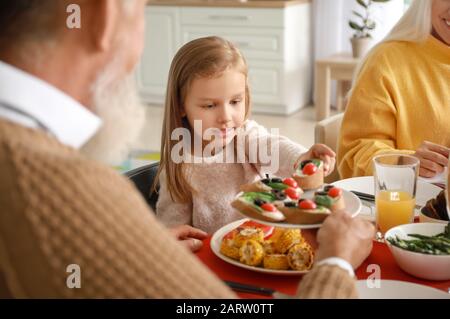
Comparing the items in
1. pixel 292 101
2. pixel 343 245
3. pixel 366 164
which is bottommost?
pixel 292 101

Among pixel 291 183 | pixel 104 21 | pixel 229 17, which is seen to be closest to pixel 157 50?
pixel 229 17

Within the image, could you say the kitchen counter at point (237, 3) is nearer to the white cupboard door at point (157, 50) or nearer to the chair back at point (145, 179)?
the white cupboard door at point (157, 50)

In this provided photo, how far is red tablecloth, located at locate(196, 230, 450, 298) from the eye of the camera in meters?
1.22

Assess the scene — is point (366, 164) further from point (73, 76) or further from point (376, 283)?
point (73, 76)

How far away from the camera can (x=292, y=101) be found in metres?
5.92

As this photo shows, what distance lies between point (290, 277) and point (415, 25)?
1.21m

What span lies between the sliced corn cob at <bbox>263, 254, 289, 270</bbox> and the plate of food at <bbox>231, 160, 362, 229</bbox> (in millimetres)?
77

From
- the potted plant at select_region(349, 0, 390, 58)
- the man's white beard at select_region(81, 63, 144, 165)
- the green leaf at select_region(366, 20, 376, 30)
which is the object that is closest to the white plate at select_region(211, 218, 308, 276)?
the man's white beard at select_region(81, 63, 144, 165)

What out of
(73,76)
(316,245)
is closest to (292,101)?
(316,245)

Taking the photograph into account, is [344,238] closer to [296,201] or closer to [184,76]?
[296,201]

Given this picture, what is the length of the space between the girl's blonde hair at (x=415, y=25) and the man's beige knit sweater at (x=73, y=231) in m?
1.55
